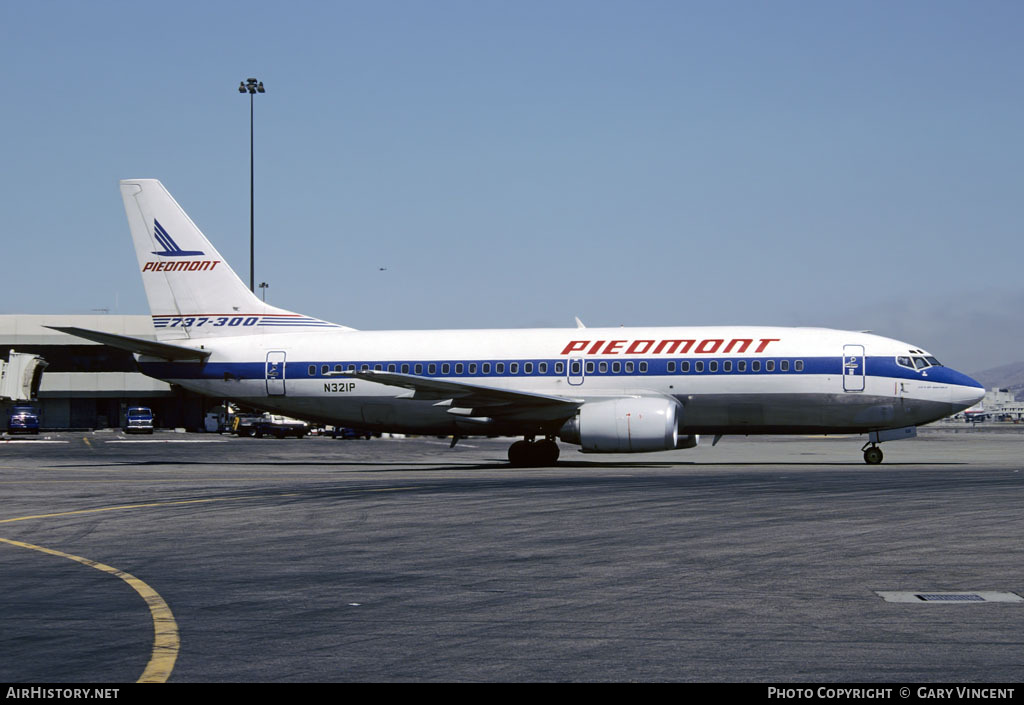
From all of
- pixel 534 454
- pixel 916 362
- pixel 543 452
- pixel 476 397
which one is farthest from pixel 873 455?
pixel 476 397

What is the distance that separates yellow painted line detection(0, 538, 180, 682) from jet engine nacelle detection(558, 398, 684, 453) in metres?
21.4

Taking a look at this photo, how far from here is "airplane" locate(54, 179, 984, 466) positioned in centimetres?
3528

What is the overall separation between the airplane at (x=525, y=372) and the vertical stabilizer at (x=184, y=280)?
0.17ft

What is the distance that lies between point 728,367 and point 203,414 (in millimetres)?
89001

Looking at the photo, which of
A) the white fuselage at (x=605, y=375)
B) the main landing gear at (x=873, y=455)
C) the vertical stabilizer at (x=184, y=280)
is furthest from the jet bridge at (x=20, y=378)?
the main landing gear at (x=873, y=455)

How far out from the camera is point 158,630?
951 centimetres

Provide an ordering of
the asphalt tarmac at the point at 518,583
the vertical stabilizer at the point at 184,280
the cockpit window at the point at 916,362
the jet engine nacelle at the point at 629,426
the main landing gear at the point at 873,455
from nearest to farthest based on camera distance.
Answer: the asphalt tarmac at the point at 518,583 < the jet engine nacelle at the point at 629,426 < the cockpit window at the point at 916,362 < the main landing gear at the point at 873,455 < the vertical stabilizer at the point at 184,280

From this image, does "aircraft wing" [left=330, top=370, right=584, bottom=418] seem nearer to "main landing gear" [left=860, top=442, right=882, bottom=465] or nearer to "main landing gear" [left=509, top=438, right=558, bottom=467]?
"main landing gear" [left=509, top=438, right=558, bottom=467]

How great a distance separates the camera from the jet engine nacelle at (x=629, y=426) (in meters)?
33.8

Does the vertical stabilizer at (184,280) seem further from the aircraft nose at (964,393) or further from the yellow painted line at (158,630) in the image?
the yellow painted line at (158,630)

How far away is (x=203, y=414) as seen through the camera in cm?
11544

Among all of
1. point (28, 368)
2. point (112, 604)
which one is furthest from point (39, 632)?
point (28, 368)

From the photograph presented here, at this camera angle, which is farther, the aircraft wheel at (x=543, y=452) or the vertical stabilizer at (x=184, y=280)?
the vertical stabilizer at (x=184, y=280)
